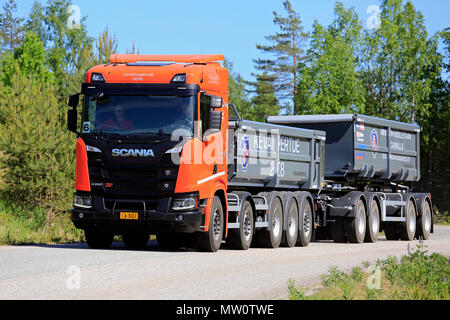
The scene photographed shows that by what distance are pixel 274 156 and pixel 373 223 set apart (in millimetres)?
5615

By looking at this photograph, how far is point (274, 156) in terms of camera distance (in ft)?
63.8

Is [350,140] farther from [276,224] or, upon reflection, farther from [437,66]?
[437,66]

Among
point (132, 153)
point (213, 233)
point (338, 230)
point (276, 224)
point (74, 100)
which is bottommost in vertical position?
point (213, 233)

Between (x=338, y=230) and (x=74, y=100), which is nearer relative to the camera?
(x=74, y=100)

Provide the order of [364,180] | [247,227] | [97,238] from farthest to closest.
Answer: [364,180], [247,227], [97,238]

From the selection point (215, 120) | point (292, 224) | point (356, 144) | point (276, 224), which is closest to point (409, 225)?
point (356, 144)

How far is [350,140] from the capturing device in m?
23.0

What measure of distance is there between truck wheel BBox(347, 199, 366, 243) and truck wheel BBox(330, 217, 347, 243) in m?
0.21

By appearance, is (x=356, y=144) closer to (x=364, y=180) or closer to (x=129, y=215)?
(x=364, y=180)

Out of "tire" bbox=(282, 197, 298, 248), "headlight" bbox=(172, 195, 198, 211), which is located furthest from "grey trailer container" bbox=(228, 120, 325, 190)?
"headlight" bbox=(172, 195, 198, 211)

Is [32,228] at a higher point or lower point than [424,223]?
lower

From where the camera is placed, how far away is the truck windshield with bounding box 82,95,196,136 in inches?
614
